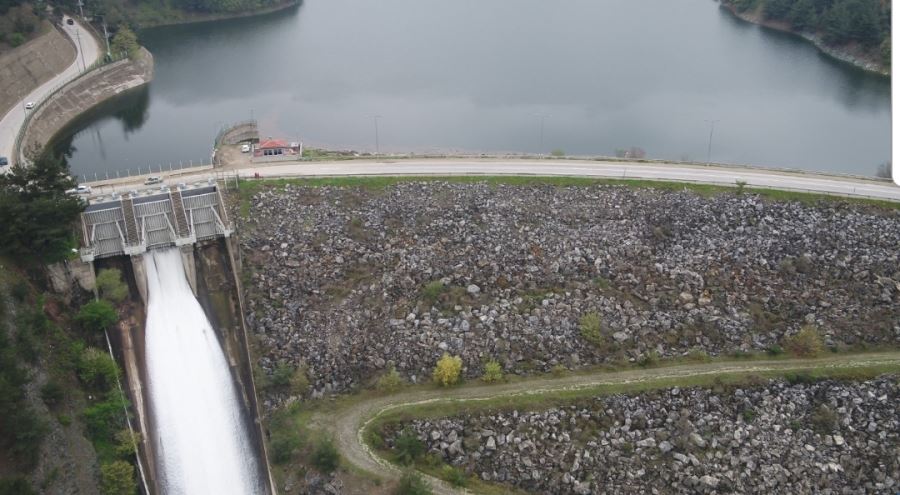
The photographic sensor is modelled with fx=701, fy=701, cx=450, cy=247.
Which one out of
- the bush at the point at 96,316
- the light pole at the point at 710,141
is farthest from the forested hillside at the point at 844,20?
the bush at the point at 96,316

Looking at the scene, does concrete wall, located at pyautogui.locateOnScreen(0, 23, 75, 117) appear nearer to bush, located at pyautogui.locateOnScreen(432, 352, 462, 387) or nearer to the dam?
the dam

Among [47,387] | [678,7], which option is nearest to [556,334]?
[47,387]

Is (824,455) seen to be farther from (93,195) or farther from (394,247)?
(93,195)

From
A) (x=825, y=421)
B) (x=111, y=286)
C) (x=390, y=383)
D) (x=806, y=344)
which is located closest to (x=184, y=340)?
(x=111, y=286)

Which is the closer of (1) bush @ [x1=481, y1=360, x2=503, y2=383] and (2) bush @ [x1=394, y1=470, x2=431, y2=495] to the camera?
(2) bush @ [x1=394, y1=470, x2=431, y2=495]

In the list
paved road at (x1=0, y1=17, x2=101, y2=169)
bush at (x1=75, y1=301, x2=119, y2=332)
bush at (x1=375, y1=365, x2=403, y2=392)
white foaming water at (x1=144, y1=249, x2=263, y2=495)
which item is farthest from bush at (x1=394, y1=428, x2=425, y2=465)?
paved road at (x1=0, y1=17, x2=101, y2=169)

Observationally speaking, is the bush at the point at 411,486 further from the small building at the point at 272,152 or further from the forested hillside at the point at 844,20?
the forested hillside at the point at 844,20
